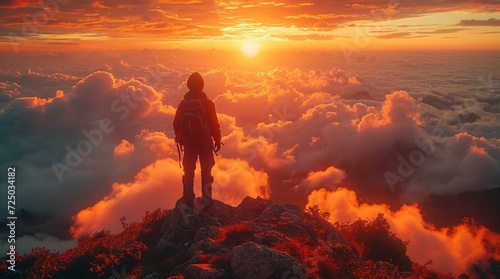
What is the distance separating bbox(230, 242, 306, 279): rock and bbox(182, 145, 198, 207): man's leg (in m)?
3.98

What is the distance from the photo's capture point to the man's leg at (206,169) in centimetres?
999

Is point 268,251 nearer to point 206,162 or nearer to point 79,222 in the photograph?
point 206,162

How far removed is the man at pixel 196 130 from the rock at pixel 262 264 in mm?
3960

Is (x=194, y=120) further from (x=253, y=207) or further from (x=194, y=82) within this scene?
(x=253, y=207)

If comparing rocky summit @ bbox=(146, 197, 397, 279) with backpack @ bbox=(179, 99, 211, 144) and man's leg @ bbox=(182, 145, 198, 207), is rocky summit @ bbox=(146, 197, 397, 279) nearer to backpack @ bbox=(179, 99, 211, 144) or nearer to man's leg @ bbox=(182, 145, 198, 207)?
man's leg @ bbox=(182, 145, 198, 207)

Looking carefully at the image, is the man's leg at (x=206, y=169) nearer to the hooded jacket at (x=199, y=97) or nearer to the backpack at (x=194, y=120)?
the backpack at (x=194, y=120)

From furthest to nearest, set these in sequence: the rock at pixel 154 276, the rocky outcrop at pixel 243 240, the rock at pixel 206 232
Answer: the rock at pixel 206 232 < the rock at pixel 154 276 < the rocky outcrop at pixel 243 240

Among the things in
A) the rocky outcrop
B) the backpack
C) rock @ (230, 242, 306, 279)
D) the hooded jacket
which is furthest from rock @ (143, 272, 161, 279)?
the hooded jacket

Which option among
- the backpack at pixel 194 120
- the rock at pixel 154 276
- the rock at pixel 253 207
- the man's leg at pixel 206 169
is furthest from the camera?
the rock at pixel 253 207

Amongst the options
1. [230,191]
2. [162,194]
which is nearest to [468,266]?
[230,191]

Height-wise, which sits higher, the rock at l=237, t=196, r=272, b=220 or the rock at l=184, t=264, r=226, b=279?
the rock at l=184, t=264, r=226, b=279

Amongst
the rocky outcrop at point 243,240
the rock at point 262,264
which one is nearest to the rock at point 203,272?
the rocky outcrop at point 243,240

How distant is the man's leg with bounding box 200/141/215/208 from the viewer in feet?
32.8

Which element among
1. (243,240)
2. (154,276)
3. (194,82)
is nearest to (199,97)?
(194,82)
